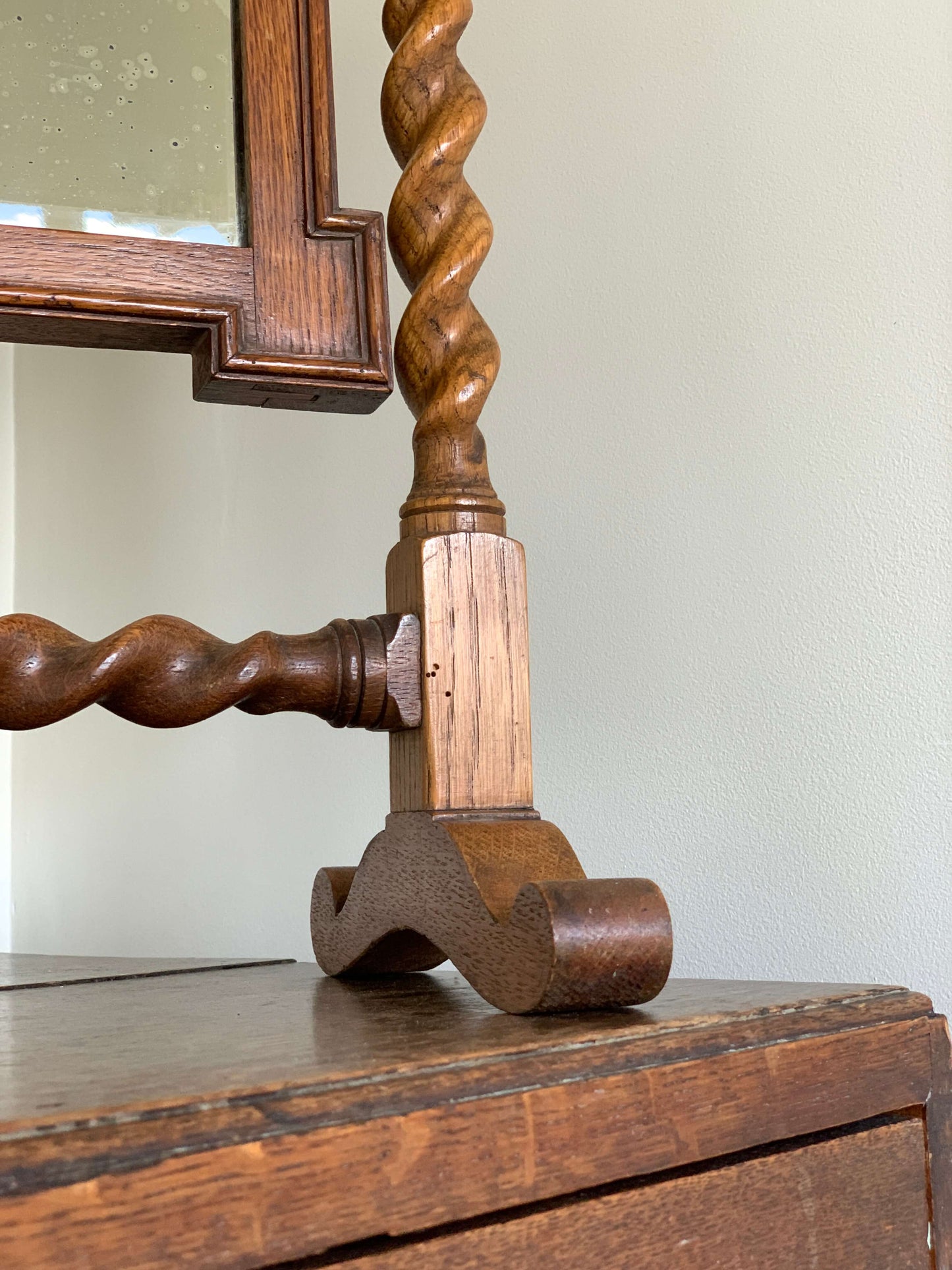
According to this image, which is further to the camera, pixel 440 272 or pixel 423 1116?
pixel 440 272

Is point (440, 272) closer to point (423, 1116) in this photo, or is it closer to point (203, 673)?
point (203, 673)

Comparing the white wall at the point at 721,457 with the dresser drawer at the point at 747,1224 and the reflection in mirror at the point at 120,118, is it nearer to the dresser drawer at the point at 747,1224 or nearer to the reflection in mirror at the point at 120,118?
the dresser drawer at the point at 747,1224

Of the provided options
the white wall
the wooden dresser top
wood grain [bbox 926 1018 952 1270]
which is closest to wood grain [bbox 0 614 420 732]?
Result: the wooden dresser top

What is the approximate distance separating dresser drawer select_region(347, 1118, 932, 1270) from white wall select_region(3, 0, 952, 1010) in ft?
1.07

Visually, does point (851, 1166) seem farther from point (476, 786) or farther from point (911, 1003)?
point (476, 786)

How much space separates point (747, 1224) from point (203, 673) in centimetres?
28

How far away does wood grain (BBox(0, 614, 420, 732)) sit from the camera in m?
0.46

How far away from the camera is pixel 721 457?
90cm

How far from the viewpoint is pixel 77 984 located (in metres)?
0.66

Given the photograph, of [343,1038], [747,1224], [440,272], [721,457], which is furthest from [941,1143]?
[721,457]

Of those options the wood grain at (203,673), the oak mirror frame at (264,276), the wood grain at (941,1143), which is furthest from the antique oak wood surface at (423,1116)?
the oak mirror frame at (264,276)

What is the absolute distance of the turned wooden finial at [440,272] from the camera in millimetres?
539

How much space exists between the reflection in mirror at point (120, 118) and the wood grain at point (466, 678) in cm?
19

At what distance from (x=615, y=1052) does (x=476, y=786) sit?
6.4 inches
